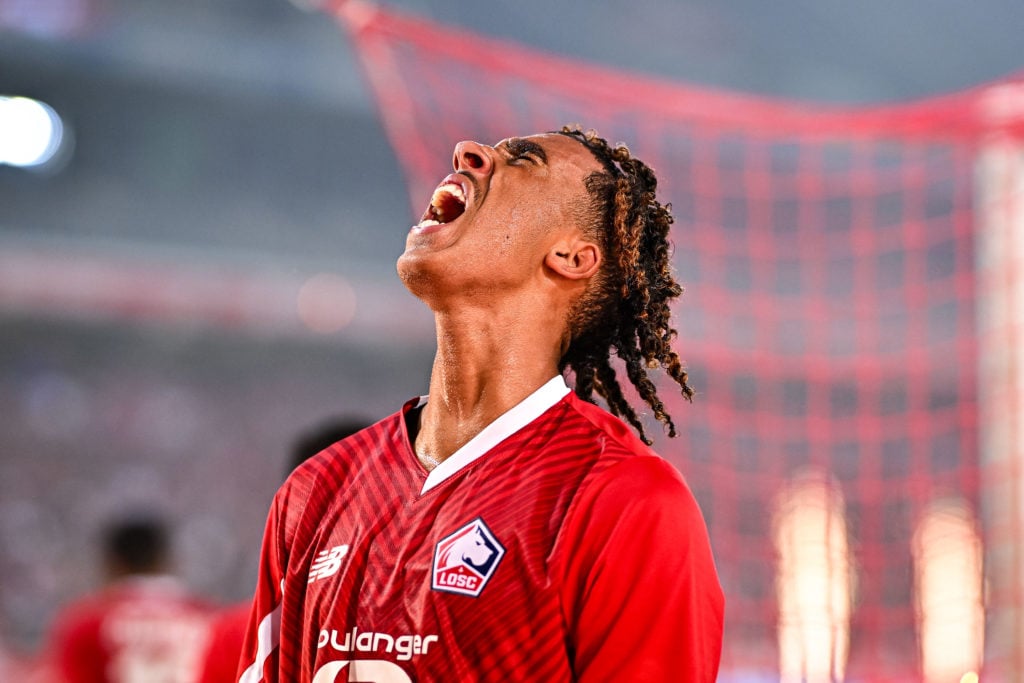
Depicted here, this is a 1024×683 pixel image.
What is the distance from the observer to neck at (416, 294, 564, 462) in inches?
71.6

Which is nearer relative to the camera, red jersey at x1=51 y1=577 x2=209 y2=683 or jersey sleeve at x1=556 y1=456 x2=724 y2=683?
jersey sleeve at x1=556 y1=456 x2=724 y2=683

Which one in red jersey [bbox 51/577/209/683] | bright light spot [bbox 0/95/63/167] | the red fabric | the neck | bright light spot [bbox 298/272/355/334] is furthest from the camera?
bright light spot [bbox 298/272/355/334]

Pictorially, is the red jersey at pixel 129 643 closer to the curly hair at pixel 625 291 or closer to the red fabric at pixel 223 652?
the red fabric at pixel 223 652

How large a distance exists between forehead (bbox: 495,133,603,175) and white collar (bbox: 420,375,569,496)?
37 centimetres

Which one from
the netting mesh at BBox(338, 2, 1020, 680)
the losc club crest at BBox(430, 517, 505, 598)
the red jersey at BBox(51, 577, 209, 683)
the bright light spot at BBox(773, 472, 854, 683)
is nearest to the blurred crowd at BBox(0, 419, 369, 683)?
the red jersey at BBox(51, 577, 209, 683)

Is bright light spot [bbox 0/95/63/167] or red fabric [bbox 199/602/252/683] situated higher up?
bright light spot [bbox 0/95/63/167]

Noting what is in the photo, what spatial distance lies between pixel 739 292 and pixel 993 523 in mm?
9672

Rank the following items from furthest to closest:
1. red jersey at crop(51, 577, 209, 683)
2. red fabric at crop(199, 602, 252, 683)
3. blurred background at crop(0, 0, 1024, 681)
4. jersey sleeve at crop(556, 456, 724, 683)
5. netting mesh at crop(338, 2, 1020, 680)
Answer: netting mesh at crop(338, 2, 1020, 680) < blurred background at crop(0, 0, 1024, 681) < red jersey at crop(51, 577, 209, 683) < red fabric at crop(199, 602, 252, 683) < jersey sleeve at crop(556, 456, 724, 683)

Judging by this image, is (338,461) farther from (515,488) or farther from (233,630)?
(233,630)

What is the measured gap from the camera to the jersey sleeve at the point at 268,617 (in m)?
1.77

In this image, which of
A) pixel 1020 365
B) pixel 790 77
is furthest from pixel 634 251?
pixel 790 77

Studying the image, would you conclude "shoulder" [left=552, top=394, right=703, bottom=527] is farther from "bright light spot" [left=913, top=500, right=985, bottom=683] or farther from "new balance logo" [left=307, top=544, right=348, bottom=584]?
"bright light spot" [left=913, top=500, right=985, bottom=683]

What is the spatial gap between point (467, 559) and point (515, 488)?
0.42ft

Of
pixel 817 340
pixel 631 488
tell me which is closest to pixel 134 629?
pixel 631 488
